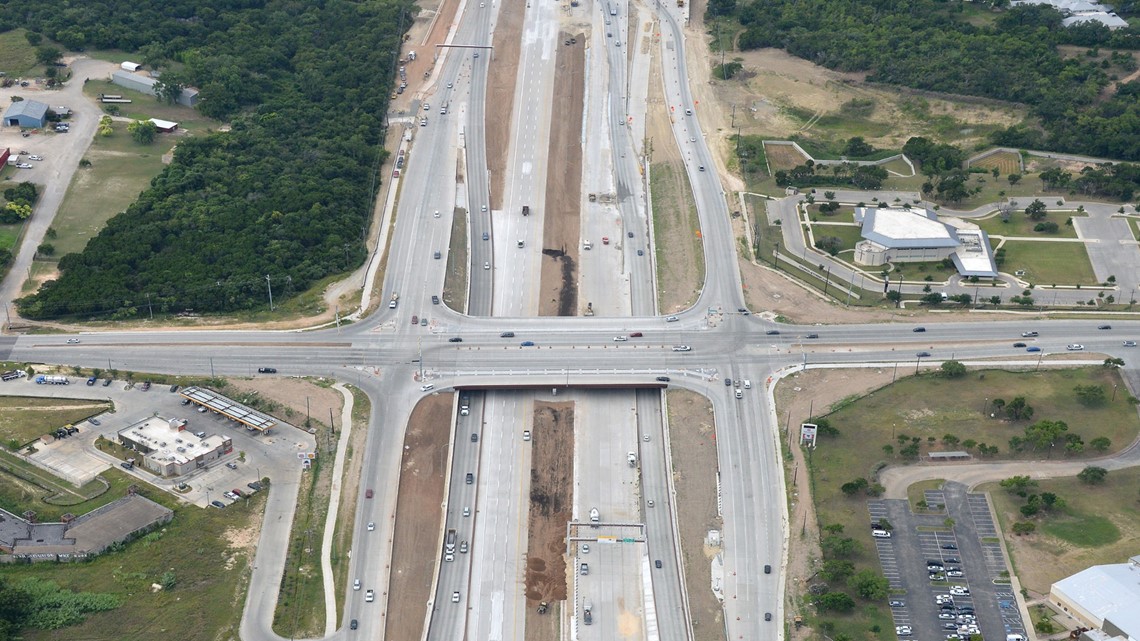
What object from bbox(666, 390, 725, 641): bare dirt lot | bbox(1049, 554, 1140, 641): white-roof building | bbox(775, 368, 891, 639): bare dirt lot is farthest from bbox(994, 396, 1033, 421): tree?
bbox(666, 390, 725, 641): bare dirt lot

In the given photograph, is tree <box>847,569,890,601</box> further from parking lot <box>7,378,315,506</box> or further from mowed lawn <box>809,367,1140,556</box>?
parking lot <box>7,378,315,506</box>

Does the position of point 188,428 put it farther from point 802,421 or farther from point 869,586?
point 869,586

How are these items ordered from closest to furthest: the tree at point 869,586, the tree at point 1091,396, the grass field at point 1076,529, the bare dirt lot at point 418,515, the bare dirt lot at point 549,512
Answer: the tree at point 869,586 → the bare dirt lot at point 418,515 → the grass field at point 1076,529 → the bare dirt lot at point 549,512 → the tree at point 1091,396

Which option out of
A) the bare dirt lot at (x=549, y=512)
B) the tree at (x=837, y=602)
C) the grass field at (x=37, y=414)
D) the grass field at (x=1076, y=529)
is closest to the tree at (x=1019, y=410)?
the grass field at (x=1076, y=529)

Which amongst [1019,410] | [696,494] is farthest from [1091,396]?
[696,494]

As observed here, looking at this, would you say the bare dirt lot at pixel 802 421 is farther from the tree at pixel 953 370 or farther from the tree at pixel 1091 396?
the tree at pixel 1091 396

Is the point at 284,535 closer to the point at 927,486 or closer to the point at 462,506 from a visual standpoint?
the point at 462,506
